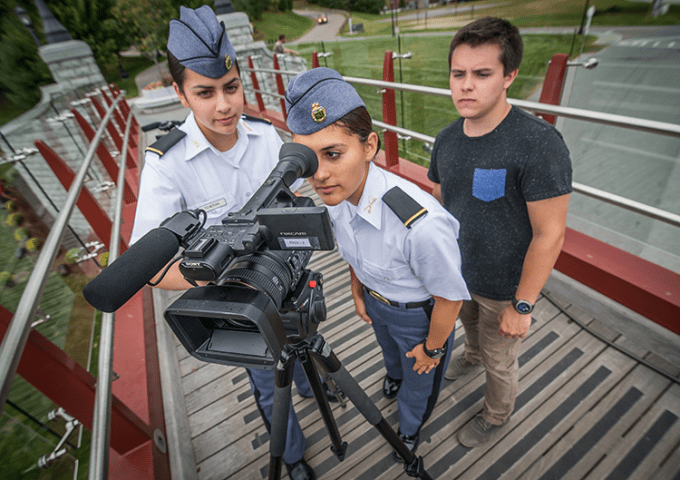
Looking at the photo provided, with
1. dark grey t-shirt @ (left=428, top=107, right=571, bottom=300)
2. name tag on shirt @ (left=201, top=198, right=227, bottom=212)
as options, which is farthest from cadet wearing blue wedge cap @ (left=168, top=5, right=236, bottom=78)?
dark grey t-shirt @ (left=428, top=107, right=571, bottom=300)

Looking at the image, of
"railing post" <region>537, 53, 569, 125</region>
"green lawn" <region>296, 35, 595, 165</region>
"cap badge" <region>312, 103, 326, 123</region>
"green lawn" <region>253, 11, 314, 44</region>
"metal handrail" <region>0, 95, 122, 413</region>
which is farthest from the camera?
"green lawn" <region>253, 11, 314, 44</region>

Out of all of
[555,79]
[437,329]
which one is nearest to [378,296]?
[437,329]

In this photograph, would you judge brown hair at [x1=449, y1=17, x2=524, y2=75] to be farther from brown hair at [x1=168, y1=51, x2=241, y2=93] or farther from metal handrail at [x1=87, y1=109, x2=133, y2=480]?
metal handrail at [x1=87, y1=109, x2=133, y2=480]

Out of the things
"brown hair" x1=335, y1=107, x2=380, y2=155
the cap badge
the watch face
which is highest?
the cap badge

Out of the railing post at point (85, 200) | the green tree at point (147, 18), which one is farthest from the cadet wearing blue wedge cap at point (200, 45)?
the green tree at point (147, 18)

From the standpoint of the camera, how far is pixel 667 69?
27.1 feet

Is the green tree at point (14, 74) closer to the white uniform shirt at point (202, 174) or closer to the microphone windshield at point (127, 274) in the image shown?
the white uniform shirt at point (202, 174)

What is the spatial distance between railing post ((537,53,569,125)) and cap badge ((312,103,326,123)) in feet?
5.57

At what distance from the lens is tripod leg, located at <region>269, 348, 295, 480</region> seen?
102 centimetres

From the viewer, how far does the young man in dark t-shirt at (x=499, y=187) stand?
1082 millimetres

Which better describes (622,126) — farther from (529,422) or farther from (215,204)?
(215,204)

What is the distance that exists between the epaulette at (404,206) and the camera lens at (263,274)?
454 millimetres

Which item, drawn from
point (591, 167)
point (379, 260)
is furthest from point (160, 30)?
point (379, 260)

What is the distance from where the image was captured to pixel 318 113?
0.98 m
